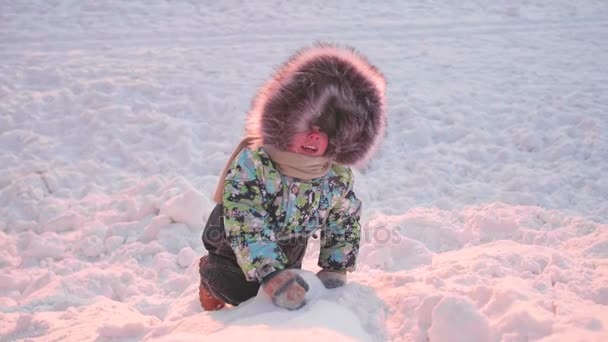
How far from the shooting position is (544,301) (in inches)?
56.2

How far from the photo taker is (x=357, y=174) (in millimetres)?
3293

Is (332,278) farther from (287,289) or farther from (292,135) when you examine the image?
(292,135)

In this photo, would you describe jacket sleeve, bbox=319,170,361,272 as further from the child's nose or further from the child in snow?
the child's nose

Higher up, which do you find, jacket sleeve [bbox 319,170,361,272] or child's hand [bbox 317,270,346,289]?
jacket sleeve [bbox 319,170,361,272]

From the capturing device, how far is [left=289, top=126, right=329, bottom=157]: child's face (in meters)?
1.51

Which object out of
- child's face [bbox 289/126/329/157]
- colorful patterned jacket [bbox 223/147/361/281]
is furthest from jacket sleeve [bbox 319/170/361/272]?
child's face [bbox 289/126/329/157]

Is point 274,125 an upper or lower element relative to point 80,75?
upper

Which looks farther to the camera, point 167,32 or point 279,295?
point 167,32

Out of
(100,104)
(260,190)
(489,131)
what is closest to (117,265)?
(260,190)

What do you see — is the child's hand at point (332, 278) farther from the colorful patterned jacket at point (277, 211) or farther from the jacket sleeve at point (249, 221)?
the jacket sleeve at point (249, 221)

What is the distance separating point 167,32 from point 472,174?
3.38 metres

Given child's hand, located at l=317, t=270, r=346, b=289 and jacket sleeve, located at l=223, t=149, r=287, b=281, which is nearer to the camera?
jacket sleeve, located at l=223, t=149, r=287, b=281

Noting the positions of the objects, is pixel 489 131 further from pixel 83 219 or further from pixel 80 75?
pixel 80 75

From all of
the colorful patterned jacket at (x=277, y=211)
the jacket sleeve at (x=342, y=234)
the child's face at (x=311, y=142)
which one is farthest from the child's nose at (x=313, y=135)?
the jacket sleeve at (x=342, y=234)
